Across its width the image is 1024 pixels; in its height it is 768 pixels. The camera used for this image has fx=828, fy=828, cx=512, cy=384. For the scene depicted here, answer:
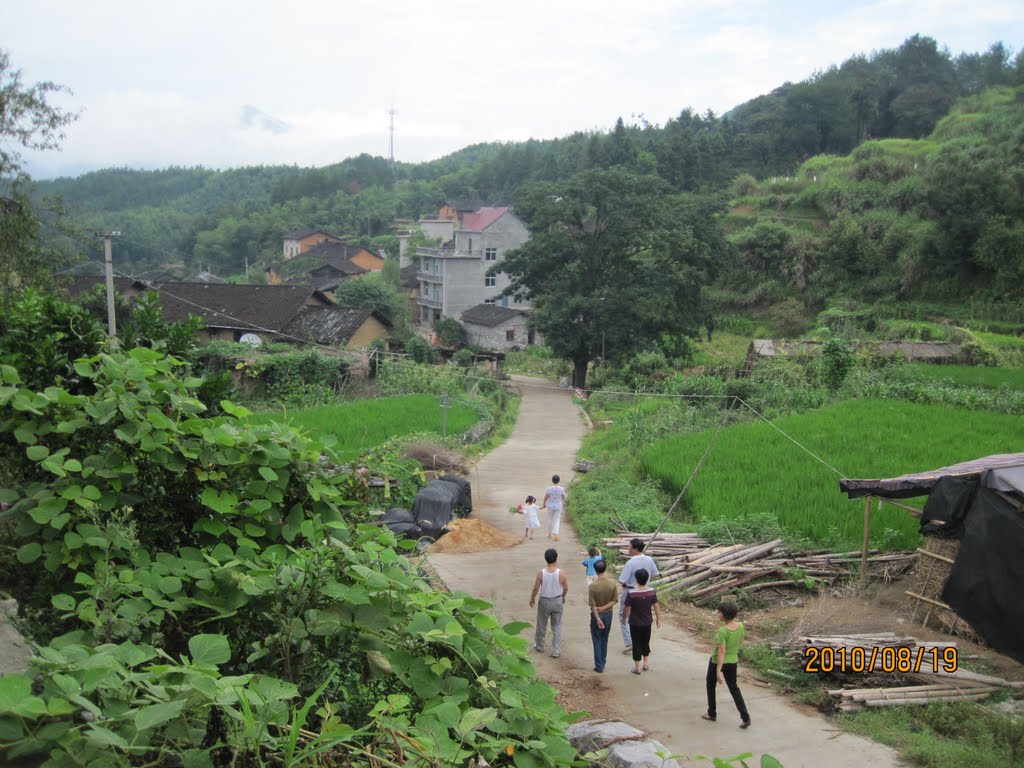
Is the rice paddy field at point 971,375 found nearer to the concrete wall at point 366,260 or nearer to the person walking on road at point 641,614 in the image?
the person walking on road at point 641,614

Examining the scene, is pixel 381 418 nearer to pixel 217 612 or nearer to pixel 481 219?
pixel 217 612

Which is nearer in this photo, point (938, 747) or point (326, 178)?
point (938, 747)

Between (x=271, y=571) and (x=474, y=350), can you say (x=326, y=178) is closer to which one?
(x=474, y=350)

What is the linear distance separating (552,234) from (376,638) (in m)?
32.5

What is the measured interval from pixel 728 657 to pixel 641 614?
1.34 metres

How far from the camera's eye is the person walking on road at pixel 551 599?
29.9ft

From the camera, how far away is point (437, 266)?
55.3 meters

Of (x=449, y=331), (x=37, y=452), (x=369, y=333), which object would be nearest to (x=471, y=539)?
(x=37, y=452)

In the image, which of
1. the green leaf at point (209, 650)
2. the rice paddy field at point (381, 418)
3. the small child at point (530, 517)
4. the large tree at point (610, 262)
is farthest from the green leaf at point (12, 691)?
the large tree at point (610, 262)

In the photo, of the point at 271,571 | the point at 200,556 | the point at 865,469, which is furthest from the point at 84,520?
the point at 865,469

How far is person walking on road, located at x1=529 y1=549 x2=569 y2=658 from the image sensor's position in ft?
29.9

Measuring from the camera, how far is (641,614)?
8.80 meters

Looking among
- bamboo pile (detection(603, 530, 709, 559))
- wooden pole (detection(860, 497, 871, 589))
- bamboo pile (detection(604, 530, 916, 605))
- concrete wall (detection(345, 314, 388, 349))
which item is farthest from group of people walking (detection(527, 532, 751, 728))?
concrete wall (detection(345, 314, 388, 349))

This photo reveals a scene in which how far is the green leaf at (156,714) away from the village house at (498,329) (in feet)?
154
